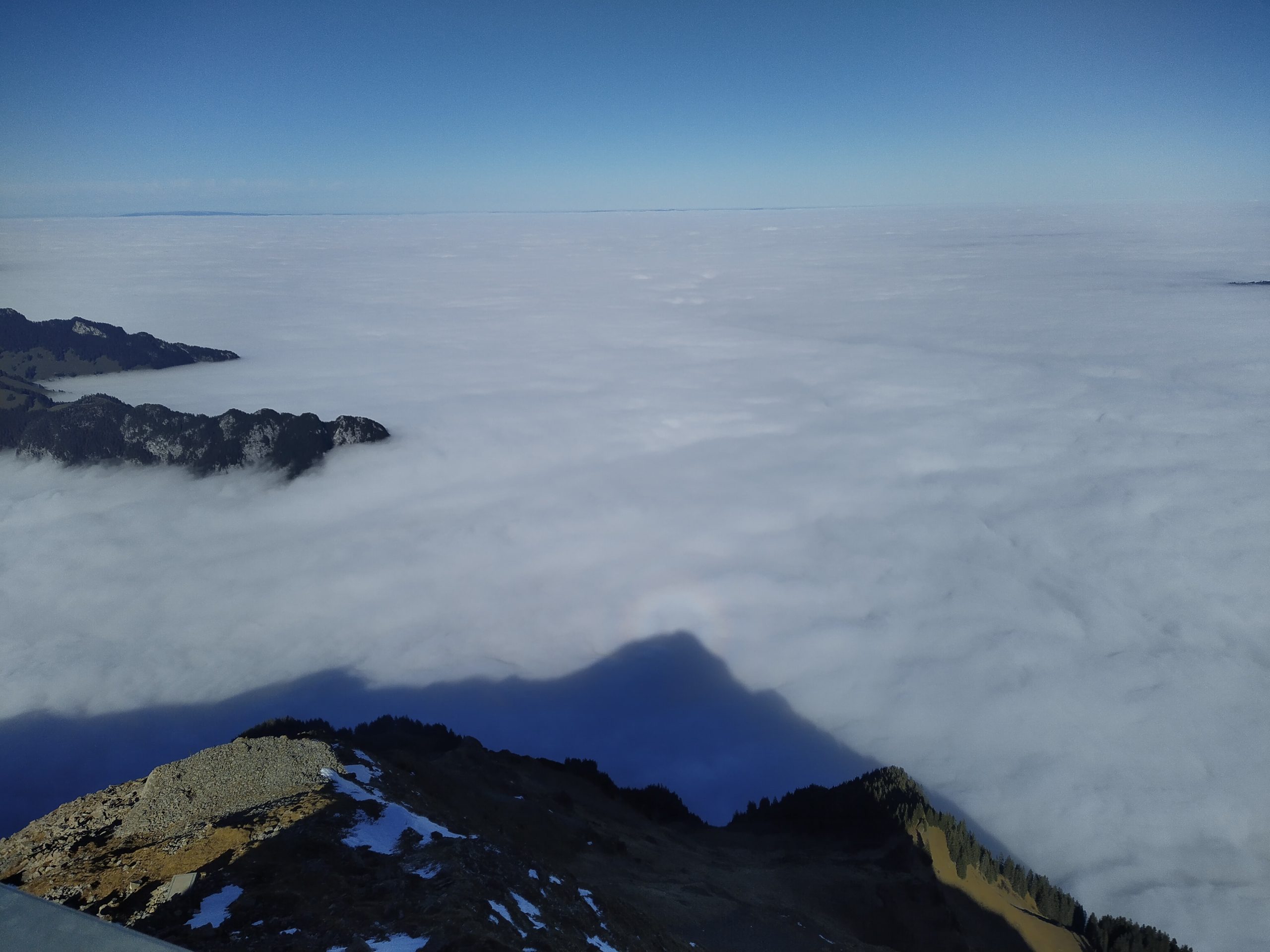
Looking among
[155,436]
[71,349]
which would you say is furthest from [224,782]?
[71,349]

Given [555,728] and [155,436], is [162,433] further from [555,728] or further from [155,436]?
[555,728]

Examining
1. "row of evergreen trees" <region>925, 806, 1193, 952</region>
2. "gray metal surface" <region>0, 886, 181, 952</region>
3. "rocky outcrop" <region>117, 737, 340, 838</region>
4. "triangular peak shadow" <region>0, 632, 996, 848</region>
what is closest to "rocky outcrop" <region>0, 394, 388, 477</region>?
"triangular peak shadow" <region>0, 632, 996, 848</region>

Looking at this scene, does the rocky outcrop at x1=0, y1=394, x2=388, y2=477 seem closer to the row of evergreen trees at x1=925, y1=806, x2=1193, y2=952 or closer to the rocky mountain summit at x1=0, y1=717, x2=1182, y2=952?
the rocky mountain summit at x1=0, y1=717, x2=1182, y2=952

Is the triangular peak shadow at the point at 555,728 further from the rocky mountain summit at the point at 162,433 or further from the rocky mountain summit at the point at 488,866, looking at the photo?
the rocky mountain summit at the point at 162,433

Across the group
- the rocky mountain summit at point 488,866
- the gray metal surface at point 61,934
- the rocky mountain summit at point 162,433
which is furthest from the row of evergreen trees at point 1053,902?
the rocky mountain summit at point 162,433

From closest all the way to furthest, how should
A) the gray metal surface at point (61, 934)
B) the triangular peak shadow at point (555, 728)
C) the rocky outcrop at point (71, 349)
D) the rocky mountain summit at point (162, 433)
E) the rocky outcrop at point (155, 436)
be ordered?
the gray metal surface at point (61, 934) < the triangular peak shadow at point (555, 728) < the rocky outcrop at point (155, 436) < the rocky mountain summit at point (162, 433) < the rocky outcrop at point (71, 349)
